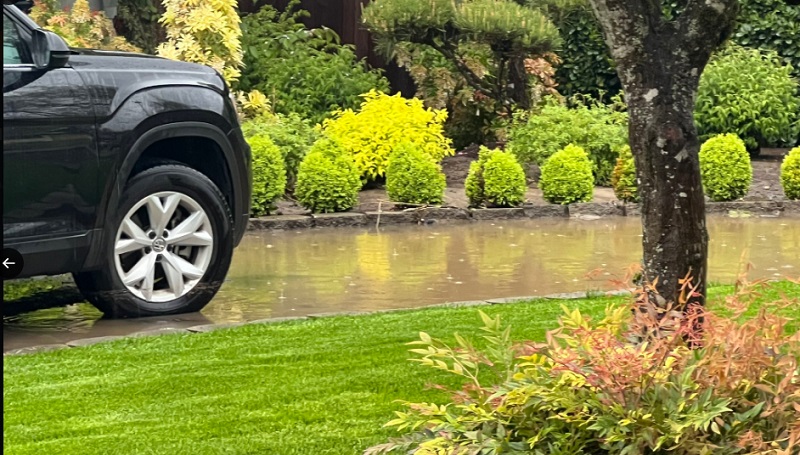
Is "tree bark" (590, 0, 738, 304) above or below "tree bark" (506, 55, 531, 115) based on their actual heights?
below

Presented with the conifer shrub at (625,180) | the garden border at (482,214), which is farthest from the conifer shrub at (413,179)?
the conifer shrub at (625,180)

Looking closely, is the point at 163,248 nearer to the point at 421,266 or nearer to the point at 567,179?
the point at 421,266

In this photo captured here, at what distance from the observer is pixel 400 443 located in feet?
13.2

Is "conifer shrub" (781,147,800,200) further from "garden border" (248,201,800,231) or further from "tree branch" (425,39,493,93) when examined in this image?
"tree branch" (425,39,493,93)

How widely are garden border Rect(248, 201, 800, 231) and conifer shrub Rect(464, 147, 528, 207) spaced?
0.45 feet

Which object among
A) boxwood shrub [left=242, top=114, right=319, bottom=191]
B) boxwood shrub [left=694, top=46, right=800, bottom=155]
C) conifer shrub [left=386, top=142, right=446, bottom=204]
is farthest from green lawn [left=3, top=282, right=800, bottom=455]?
boxwood shrub [left=694, top=46, right=800, bottom=155]

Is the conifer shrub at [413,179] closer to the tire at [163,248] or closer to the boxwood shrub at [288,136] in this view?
the boxwood shrub at [288,136]

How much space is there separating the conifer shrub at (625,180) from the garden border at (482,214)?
14 centimetres

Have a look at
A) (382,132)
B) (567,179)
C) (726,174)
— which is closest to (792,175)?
(726,174)

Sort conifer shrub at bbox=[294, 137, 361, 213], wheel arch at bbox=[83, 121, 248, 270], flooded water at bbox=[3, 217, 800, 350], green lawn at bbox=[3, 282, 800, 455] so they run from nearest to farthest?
green lawn at bbox=[3, 282, 800, 455] < wheel arch at bbox=[83, 121, 248, 270] < flooded water at bbox=[3, 217, 800, 350] < conifer shrub at bbox=[294, 137, 361, 213]

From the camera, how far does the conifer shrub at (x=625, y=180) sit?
13.7m

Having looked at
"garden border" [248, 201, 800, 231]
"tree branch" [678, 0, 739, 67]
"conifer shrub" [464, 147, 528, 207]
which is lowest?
"garden border" [248, 201, 800, 231]

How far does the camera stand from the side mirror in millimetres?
7098

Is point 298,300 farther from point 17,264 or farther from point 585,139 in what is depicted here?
point 585,139
